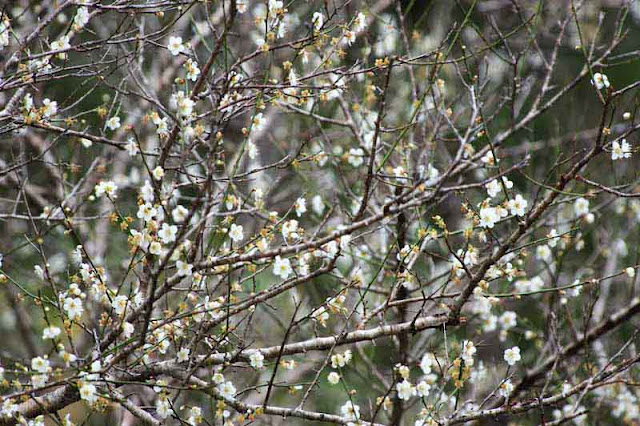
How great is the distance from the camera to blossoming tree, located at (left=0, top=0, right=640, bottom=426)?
9.13 ft

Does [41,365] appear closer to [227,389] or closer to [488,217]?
[227,389]

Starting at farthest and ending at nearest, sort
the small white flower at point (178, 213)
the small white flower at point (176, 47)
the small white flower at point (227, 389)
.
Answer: the small white flower at point (176, 47)
the small white flower at point (227, 389)
the small white flower at point (178, 213)

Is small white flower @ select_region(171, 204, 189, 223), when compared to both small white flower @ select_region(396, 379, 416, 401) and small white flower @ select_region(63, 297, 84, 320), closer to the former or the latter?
→ small white flower @ select_region(63, 297, 84, 320)

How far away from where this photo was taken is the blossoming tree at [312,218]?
110 inches

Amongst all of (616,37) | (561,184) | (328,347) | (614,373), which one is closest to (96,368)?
(328,347)

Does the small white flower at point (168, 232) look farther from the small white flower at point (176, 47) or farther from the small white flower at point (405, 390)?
the small white flower at point (405, 390)

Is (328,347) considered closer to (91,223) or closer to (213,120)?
(213,120)

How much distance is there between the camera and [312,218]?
502 centimetres

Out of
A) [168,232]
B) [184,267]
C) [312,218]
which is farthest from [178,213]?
[312,218]

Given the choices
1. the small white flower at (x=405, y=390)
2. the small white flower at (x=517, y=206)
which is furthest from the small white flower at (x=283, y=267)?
the small white flower at (x=517, y=206)

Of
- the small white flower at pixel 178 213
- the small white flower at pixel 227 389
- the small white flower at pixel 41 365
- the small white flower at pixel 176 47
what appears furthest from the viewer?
the small white flower at pixel 176 47

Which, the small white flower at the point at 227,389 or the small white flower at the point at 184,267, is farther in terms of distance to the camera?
the small white flower at the point at 227,389

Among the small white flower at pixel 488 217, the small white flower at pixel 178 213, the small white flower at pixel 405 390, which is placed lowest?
the small white flower at pixel 405 390

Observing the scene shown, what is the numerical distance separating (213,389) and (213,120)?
101cm
